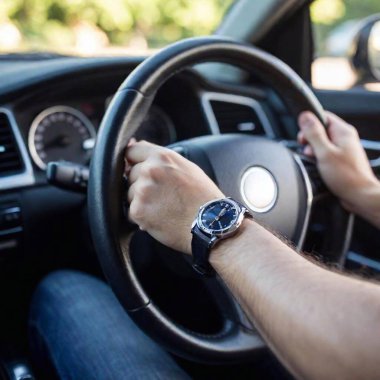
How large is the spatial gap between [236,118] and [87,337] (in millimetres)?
1034

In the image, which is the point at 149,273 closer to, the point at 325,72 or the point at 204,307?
the point at 204,307

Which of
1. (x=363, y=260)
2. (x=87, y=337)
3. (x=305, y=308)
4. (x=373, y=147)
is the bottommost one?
(x=363, y=260)

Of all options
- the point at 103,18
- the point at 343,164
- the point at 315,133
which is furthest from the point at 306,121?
the point at 103,18

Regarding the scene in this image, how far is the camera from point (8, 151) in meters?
1.68

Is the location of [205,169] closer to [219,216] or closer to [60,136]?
[219,216]

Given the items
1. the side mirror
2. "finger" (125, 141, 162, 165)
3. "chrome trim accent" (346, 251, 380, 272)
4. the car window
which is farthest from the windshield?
"finger" (125, 141, 162, 165)

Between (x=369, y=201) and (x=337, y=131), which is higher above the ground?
(x=337, y=131)

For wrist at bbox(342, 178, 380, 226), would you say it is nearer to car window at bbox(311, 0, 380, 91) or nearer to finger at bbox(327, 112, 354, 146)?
finger at bbox(327, 112, 354, 146)

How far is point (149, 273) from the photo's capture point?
5.05 ft

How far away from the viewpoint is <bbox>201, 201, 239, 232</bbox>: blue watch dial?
0.98m

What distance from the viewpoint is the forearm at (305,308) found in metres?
0.77

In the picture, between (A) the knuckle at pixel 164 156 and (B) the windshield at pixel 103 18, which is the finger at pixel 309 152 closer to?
(A) the knuckle at pixel 164 156

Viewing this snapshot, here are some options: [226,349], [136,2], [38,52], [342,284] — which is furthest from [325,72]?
[136,2]

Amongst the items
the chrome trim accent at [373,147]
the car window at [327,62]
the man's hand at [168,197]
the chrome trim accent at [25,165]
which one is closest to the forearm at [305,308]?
the man's hand at [168,197]
